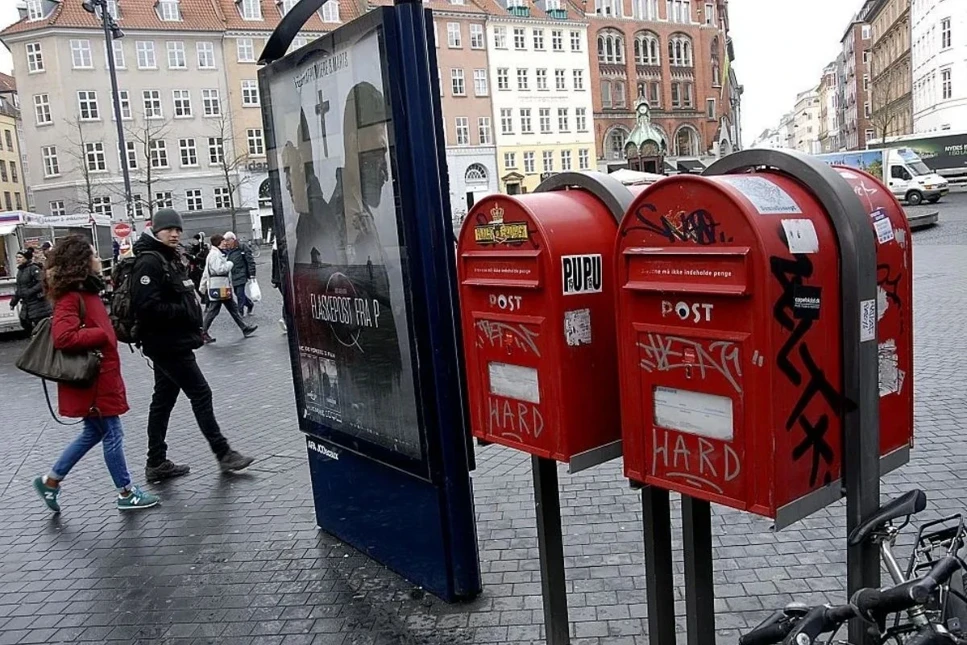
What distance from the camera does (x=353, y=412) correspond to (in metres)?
4.39

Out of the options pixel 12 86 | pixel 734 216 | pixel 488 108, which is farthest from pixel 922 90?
pixel 12 86

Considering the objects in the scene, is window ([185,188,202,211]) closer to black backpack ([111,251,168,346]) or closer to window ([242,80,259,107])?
window ([242,80,259,107])

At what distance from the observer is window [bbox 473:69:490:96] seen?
60688 mm

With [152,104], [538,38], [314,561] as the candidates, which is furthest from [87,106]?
[314,561]

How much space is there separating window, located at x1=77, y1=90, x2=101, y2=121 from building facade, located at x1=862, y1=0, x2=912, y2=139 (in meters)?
53.4

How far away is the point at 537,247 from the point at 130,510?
13.3 ft

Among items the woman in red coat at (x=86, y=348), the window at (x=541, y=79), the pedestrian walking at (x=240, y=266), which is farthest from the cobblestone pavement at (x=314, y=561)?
the window at (x=541, y=79)

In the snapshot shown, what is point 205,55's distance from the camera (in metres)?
52.4

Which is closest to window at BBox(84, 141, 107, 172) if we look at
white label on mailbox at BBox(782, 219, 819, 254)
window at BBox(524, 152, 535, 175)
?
window at BBox(524, 152, 535, 175)

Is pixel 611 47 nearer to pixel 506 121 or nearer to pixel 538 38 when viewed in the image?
pixel 538 38

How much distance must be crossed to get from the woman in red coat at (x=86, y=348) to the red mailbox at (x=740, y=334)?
4.08m

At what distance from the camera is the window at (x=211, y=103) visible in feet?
173

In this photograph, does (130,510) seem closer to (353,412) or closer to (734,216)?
(353,412)

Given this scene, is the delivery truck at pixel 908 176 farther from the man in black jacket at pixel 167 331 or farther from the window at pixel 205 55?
the window at pixel 205 55
